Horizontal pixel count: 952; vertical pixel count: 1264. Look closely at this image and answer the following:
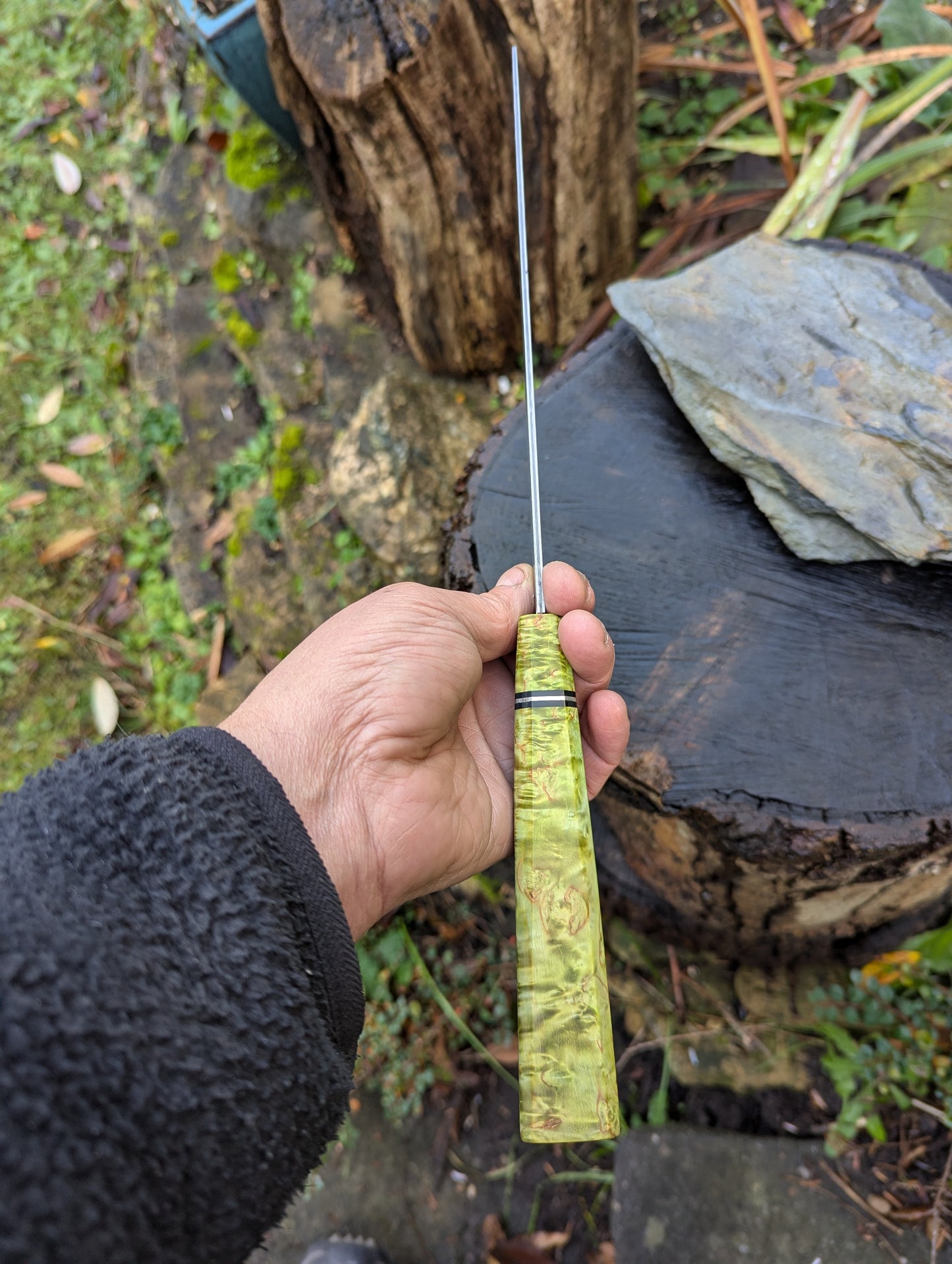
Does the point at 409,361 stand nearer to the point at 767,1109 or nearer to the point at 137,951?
the point at 137,951

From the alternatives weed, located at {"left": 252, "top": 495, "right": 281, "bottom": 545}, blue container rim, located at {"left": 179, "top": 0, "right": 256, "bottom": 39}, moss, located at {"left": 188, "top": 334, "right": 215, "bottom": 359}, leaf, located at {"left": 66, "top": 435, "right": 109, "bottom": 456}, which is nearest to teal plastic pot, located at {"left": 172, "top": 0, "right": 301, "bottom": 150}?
blue container rim, located at {"left": 179, "top": 0, "right": 256, "bottom": 39}

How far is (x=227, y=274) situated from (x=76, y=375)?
1.19 meters

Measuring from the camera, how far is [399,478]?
283 cm

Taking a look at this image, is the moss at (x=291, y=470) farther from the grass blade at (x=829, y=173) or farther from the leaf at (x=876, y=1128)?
the leaf at (x=876, y=1128)

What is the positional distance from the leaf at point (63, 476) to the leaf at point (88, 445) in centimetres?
9

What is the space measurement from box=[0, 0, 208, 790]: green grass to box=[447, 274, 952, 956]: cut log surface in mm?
2182

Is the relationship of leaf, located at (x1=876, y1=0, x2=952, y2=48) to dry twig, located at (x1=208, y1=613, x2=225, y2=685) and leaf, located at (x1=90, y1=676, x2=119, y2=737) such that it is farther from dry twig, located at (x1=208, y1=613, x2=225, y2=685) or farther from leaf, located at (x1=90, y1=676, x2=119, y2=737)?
leaf, located at (x1=90, y1=676, x2=119, y2=737)

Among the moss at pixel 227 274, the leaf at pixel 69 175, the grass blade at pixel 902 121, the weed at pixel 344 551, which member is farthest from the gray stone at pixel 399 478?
the leaf at pixel 69 175

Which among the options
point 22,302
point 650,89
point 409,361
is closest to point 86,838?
point 409,361

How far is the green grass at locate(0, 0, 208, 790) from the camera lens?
3607mm

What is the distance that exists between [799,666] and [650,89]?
2756 mm

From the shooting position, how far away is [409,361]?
10.1 feet

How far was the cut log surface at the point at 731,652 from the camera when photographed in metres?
1.56

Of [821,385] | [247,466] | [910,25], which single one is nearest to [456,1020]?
[821,385]
